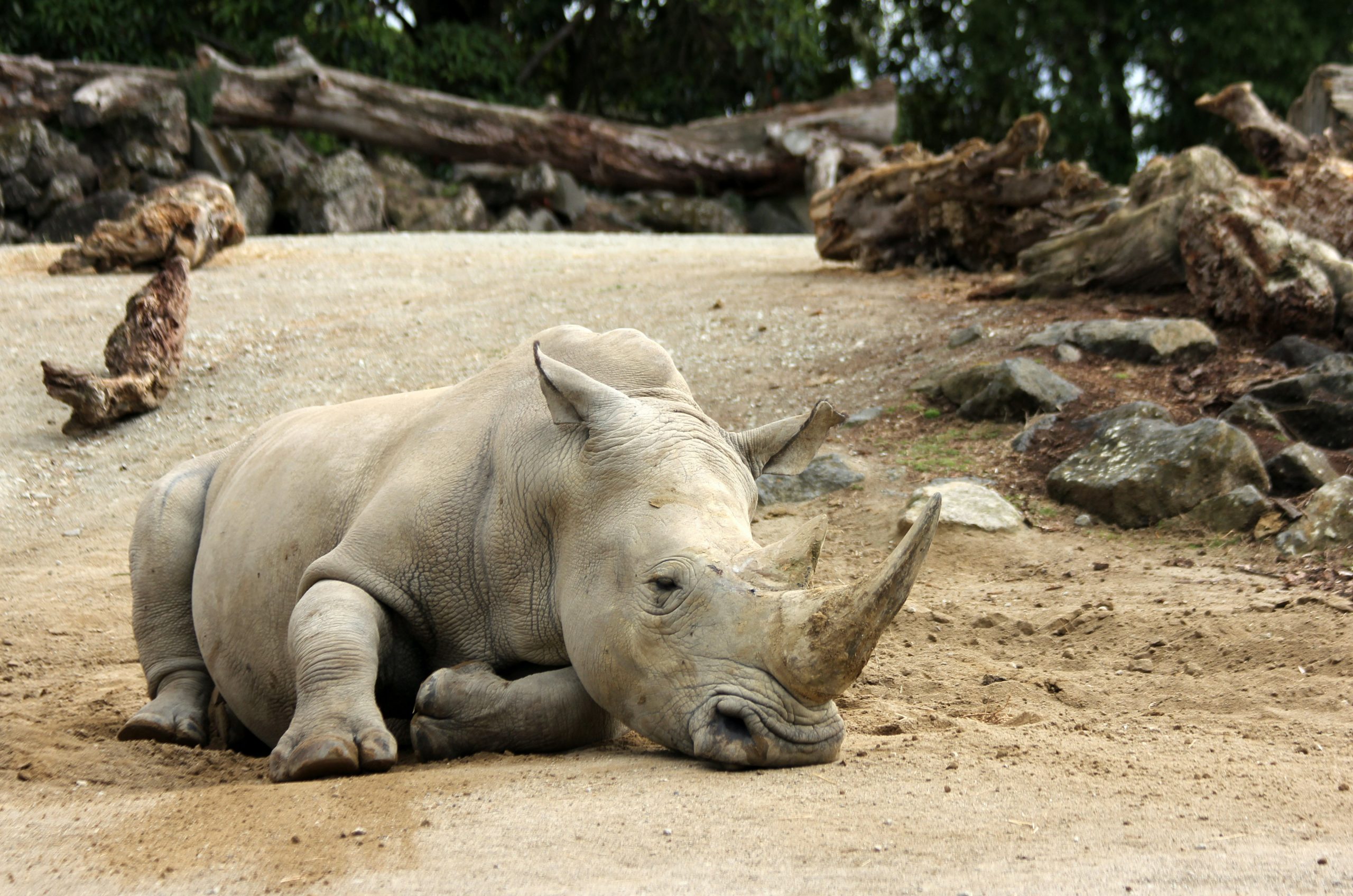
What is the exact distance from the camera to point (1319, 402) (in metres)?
7.16

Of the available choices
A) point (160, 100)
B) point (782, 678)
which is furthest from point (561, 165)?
point (782, 678)

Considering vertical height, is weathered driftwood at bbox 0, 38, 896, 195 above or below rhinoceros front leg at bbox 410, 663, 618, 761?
above

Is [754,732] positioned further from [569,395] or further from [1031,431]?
[1031,431]

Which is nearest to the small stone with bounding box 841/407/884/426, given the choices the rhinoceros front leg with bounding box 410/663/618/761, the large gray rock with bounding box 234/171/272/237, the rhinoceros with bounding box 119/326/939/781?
the rhinoceros with bounding box 119/326/939/781

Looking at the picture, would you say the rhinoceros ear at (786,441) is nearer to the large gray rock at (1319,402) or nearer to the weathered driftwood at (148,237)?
the large gray rock at (1319,402)

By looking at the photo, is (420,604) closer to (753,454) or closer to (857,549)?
(753,454)

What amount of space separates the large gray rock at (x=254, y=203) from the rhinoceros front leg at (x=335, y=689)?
12.7 meters

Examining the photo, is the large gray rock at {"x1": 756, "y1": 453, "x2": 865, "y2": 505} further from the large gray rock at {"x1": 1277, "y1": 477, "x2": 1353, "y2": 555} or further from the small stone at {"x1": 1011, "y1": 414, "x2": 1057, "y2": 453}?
the large gray rock at {"x1": 1277, "y1": 477, "x2": 1353, "y2": 555}

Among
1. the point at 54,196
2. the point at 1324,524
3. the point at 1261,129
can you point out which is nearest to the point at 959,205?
the point at 1261,129

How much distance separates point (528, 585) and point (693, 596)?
738mm

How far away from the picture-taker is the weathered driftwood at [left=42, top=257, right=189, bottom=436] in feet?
28.9

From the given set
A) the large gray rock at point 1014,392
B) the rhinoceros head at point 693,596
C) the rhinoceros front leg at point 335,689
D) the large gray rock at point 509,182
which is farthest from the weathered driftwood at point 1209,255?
the large gray rock at point 509,182

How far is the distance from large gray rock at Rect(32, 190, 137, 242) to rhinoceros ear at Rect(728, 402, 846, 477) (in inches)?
499

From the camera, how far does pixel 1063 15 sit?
24.3m
